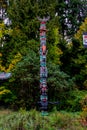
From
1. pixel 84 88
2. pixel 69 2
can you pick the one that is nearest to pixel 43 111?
pixel 84 88

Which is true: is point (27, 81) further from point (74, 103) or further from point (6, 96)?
point (74, 103)

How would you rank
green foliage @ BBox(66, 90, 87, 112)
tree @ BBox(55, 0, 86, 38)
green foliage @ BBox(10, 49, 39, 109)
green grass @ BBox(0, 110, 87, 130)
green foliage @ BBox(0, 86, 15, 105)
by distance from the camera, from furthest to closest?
tree @ BBox(55, 0, 86, 38) → green foliage @ BBox(0, 86, 15, 105) → green foliage @ BBox(66, 90, 87, 112) → green foliage @ BBox(10, 49, 39, 109) → green grass @ BBox(0, 110, 87, 130)

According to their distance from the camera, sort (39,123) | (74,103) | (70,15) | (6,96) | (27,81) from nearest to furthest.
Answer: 1. (39,123)
2. (27,81)
3. (74,103)
4. (6,96)
5. (70,15)

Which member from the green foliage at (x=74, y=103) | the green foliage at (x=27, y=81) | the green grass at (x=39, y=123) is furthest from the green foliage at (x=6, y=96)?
the green grass at (x=39, y=123)

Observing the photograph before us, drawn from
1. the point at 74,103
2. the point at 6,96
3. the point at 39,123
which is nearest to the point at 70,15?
the point at 6,96

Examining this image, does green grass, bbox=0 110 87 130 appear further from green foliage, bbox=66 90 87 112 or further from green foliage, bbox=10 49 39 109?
green foliage, bbox=66 90 87 112

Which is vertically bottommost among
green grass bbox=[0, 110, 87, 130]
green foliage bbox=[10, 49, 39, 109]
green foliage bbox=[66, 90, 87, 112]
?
green foliage bbox=[66, 90, 87, 112]

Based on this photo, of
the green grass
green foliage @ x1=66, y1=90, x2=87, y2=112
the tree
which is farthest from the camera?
the tree

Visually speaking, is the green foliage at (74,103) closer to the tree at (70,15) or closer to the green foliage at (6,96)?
the green foliage at (6,96)

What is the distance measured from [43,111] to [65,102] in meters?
4.88

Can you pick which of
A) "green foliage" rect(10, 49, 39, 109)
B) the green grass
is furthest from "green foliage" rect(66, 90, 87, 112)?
the green grass

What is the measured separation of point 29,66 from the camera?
830 inches

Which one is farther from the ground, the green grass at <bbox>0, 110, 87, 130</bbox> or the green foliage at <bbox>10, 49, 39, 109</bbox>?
the green grass at <bbox>0, 110, 87, 130</bbox>

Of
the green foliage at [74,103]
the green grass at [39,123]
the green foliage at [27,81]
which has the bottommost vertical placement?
the green foliage at [74,103]
